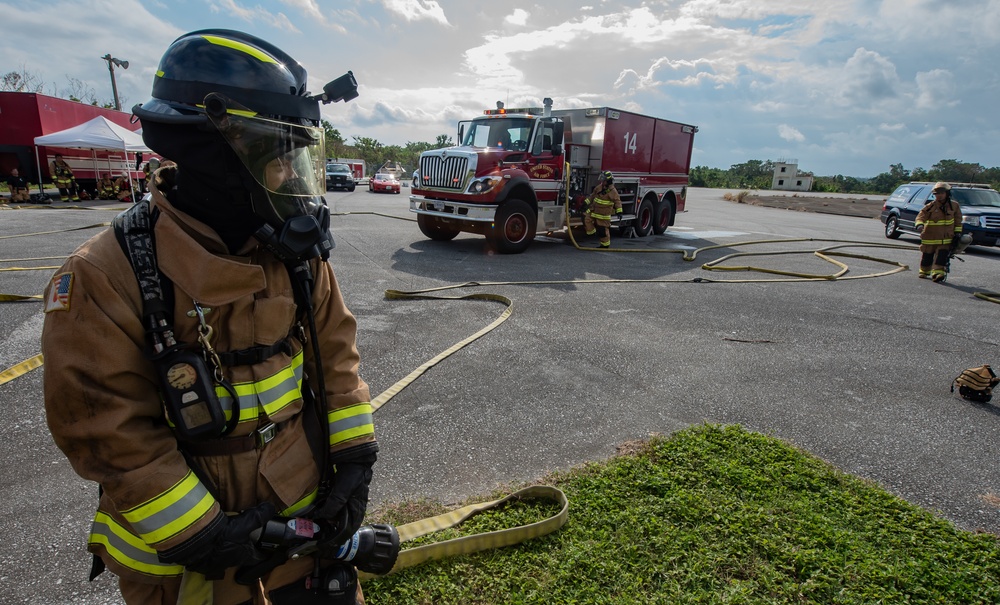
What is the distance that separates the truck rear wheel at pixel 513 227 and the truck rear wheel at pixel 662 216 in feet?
17.9

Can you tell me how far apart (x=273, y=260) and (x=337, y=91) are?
1.95ft

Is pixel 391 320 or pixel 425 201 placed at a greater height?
pixel 425 201

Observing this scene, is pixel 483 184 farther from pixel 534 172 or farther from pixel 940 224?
pixel 940 224

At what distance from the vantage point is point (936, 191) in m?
8.95

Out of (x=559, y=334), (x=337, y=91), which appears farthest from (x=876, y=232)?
(x=337, y=91)

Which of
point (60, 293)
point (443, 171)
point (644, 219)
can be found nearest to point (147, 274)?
point (60, 293)

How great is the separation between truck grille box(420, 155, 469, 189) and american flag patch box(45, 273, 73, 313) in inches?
360

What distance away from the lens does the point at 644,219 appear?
14438 mm

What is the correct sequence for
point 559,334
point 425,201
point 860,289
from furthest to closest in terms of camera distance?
point 425,201 → point 860,289 → point 559,334

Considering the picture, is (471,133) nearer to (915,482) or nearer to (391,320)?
(391,320)

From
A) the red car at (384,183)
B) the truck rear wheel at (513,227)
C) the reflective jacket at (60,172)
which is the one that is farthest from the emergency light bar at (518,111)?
the red car at (384,183)

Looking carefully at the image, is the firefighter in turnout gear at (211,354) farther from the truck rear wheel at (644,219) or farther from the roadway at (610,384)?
the truck rear wheel at (644,219)

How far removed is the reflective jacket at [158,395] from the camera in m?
1.16

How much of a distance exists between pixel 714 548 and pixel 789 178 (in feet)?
248
